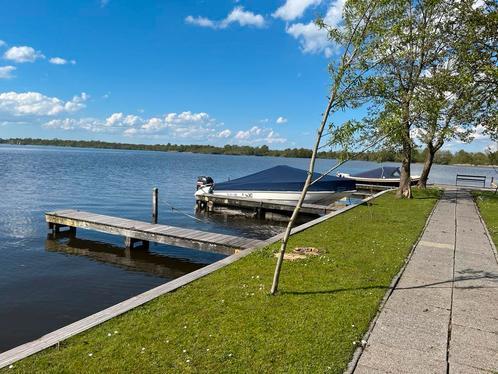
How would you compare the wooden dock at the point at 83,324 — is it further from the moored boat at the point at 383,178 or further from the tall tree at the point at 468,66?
the moored boat at the point at 383,178

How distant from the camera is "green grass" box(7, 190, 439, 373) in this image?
14.5ft

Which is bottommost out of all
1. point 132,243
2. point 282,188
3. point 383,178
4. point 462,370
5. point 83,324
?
point 132,243

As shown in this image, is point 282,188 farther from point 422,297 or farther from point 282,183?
point 422,297

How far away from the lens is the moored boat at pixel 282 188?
2344 cm

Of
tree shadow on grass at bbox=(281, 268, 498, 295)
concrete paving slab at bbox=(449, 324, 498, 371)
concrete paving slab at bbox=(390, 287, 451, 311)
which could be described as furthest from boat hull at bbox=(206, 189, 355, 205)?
concrete paving slab at bbox=(449, 324, 498, 371)

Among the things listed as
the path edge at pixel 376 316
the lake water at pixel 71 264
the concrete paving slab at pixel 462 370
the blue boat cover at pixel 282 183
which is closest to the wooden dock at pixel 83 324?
the lake water at pixel 71 264

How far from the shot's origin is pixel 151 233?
13.3 meters

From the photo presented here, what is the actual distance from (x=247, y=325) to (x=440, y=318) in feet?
9.71

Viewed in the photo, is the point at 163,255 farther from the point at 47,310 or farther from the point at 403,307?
the point at 403,307

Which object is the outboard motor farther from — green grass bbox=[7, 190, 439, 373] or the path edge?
green grass bbox=[7, 190, 439, 373]

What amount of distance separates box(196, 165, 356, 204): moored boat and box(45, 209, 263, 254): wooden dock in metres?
10.5

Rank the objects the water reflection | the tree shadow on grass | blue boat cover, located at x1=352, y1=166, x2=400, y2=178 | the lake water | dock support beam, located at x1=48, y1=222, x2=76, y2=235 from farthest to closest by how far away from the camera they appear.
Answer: blue boat cover, located at x1=352, y1=166, x2=400, y2=178 → dock support beam, located at x1=48, y1=222, x2=76, y2=235 → the water reflection → the lake water → the tree shadow on grass

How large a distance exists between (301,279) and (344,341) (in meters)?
2.49

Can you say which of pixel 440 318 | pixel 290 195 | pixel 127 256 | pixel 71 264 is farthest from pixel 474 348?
pixel 290 195
